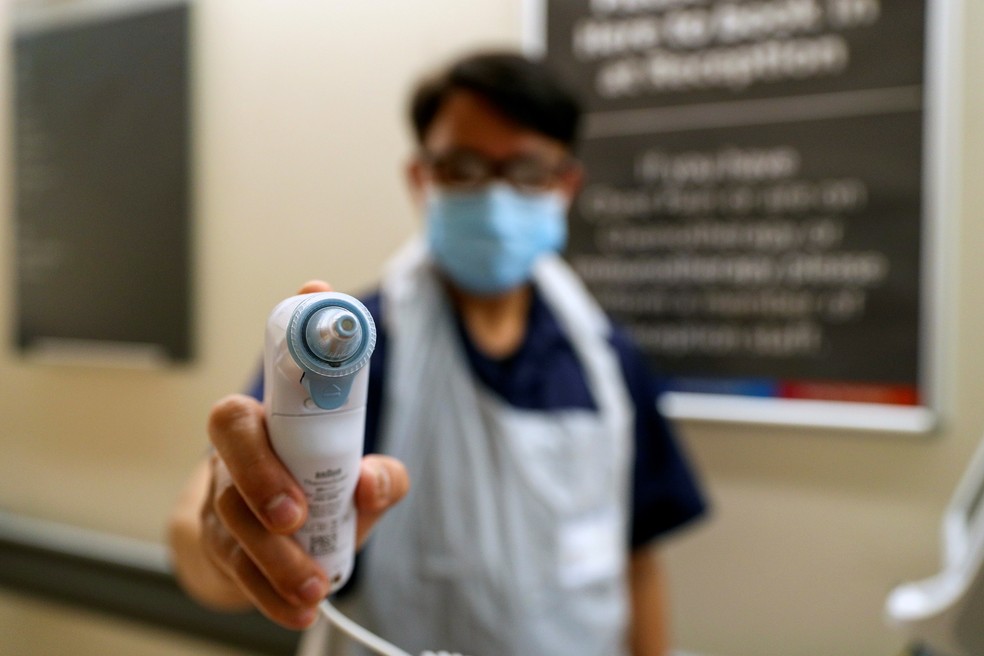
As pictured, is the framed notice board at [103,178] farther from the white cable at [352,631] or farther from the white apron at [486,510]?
the white cable at [352,631]

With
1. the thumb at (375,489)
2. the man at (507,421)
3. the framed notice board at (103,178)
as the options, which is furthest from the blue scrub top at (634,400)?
the framed notice board at (103,178)

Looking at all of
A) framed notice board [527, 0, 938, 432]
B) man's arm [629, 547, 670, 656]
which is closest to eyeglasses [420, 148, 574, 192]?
framed notice board [527, 0, 938, 432]

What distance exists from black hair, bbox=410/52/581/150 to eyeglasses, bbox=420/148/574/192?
0.15 ft

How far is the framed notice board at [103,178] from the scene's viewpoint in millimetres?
1189

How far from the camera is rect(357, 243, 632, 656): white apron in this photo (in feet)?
2.18

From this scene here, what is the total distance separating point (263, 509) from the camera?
242mm

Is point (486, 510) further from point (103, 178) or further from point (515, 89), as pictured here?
point (103, 178)

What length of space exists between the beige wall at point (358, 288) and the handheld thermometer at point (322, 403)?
1.21ft

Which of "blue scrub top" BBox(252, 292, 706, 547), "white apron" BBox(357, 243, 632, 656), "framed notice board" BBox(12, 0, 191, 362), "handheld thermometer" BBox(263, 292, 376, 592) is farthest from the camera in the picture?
"framed notice board" BBox(12, 0, 191, 362)

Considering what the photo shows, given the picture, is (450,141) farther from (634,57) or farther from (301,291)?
(301,291)

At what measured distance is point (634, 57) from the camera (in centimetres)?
95

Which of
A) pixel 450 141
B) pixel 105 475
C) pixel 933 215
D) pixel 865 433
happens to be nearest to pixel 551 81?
pixel 450 141

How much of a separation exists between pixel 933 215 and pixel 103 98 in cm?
138

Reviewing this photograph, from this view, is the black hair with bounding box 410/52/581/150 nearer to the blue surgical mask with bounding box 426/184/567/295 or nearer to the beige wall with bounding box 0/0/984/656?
the blue surgical mask with bounding box 426/184/567/295
